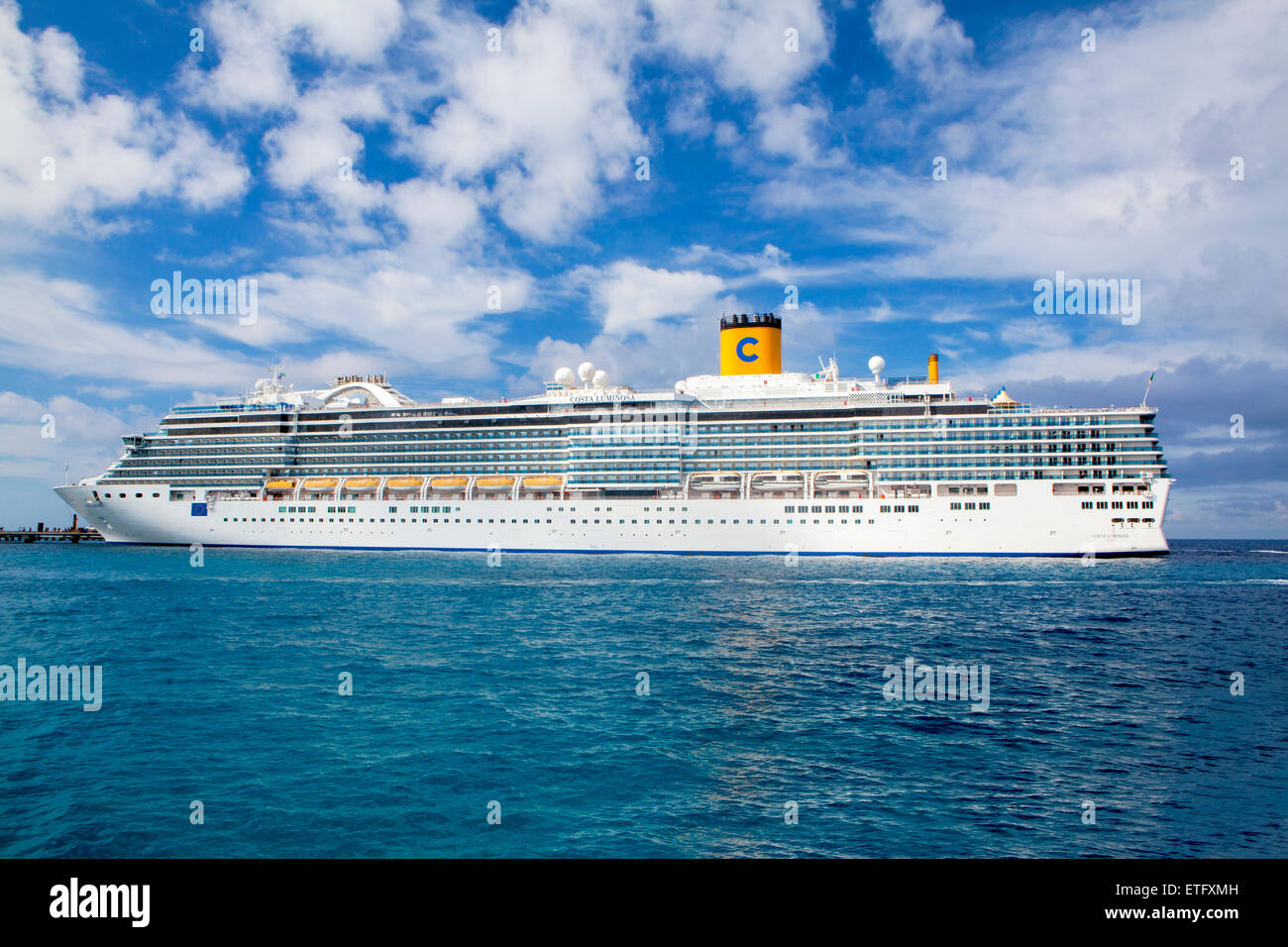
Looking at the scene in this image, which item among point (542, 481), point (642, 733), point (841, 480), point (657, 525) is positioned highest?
point (542, 481)

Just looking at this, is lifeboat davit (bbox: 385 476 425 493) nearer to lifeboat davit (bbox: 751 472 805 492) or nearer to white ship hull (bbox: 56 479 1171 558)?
white ship hull (bbox: 56 479 1171 558)

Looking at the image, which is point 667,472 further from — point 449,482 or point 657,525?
point 449,482

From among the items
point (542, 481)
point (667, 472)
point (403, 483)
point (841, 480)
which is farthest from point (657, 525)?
point (403, 483)

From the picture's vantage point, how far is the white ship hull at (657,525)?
64.8 meters

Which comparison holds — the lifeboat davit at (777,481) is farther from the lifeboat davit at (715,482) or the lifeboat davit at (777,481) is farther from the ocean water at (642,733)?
the ocean water at (642,733)

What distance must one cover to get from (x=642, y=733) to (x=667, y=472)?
184 feet

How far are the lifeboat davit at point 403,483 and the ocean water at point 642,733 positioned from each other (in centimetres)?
4223

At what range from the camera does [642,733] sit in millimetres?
17250

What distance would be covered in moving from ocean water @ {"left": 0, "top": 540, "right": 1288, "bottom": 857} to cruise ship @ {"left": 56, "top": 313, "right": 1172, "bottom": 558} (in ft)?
99.4

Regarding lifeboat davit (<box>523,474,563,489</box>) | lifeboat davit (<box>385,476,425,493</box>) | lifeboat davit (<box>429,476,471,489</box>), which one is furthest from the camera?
lifeboat davit (<box>385,476,425,493</box>)

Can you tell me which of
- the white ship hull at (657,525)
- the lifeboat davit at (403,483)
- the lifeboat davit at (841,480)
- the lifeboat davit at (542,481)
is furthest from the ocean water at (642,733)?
the lifeboat davit at (403,483)

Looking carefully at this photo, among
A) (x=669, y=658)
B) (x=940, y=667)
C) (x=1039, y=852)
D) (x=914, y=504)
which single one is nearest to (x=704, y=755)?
(x=1039, y=852)

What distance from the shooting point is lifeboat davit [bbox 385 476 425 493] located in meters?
79.3

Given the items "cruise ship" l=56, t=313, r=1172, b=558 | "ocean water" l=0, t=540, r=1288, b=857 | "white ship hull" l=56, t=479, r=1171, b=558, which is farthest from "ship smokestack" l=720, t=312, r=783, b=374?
"ocean water" l=0, t=540, r=1288, b=857
